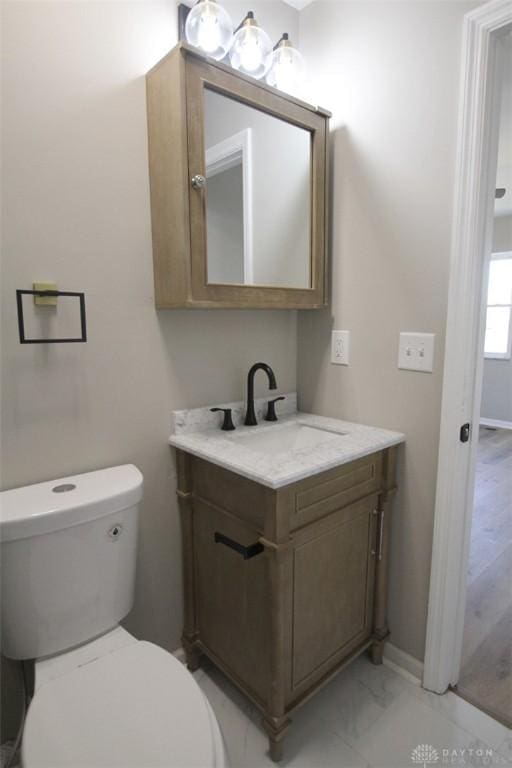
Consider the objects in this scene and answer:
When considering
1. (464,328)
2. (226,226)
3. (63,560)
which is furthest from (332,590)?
(226,226)

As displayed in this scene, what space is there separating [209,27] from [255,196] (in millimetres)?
466

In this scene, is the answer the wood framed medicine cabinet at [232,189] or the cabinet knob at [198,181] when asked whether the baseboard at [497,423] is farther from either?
the cabinet knob at [198,181]

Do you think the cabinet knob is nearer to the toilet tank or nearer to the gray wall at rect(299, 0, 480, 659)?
the gray wall at rect(299, 0, 480, 659)

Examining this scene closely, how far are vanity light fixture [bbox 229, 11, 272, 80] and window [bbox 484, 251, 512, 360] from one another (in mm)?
4073

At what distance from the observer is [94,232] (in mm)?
1194

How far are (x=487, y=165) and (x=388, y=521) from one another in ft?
3.78

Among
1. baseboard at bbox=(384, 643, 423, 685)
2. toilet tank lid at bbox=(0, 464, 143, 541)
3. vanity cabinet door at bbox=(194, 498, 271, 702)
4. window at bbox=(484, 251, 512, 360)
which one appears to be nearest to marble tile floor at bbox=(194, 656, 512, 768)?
baseboard at bbox=(384, 643, 423, 685)

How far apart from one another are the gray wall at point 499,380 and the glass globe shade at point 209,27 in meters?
4.33

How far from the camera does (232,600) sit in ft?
4.25

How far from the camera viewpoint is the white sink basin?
1.45m

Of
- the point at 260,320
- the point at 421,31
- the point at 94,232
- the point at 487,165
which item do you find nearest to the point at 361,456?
the point at 260,320

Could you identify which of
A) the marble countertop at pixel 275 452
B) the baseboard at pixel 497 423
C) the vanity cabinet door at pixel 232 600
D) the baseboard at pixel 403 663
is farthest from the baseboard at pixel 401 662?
the baseboard at pixel 497 423

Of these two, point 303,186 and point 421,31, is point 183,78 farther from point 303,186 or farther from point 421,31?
point 421,31

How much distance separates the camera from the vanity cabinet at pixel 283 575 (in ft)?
3.72
